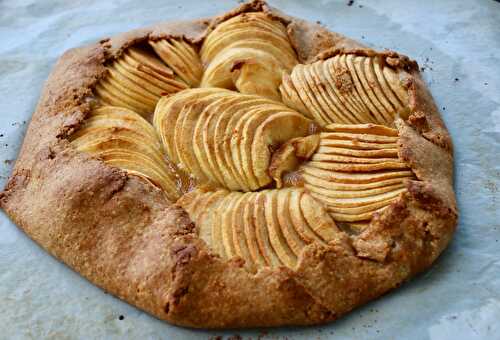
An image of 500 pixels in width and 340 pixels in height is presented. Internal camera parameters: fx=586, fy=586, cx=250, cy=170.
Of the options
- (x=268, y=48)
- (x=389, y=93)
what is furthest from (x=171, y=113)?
(x=389, y=93)

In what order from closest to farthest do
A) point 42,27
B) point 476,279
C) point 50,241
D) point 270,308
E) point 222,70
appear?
1. point 270,308
2. point 476,279
3. point 50,241
4. point 222,70
5. point 42,27

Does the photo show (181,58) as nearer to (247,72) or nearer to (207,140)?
(247,72)

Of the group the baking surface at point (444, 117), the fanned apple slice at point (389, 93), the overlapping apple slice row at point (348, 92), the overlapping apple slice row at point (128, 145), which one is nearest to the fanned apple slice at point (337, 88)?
the overlapping apple slice row at point (348, 92)

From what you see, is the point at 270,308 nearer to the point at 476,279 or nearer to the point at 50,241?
the point at 476,279

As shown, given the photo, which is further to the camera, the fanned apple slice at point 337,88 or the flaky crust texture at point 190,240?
the fanned apple slice at point 337,88

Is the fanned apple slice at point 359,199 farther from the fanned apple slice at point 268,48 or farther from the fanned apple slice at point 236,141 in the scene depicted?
the fanned apple slice at point 268,48

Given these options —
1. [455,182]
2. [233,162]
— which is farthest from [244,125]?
[455,182]
